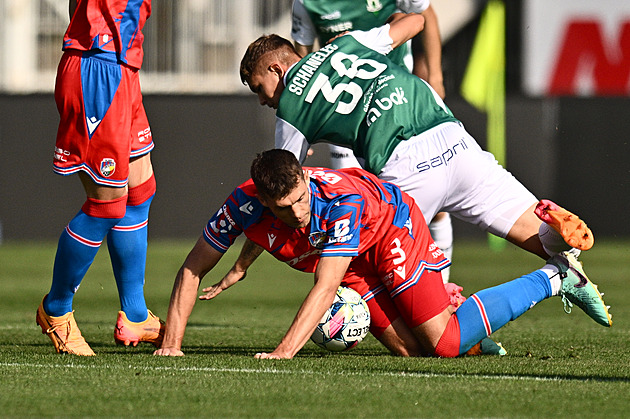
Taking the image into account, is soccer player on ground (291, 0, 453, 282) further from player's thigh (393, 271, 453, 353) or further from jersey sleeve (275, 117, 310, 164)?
player's thigh (393, 271, 453, 353)

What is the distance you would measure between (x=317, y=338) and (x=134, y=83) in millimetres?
1398

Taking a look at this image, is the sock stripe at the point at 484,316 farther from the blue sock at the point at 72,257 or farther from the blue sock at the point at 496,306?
the blue sock at the point at 72,257

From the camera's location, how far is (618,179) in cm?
1399

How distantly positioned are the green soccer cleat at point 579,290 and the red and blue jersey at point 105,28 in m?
2.17

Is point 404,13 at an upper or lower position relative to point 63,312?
upper

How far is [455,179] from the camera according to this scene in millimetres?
5246

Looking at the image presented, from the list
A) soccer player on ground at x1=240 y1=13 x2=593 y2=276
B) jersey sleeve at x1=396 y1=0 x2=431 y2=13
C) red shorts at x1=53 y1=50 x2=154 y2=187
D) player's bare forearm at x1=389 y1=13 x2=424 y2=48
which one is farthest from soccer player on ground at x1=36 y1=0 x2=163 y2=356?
jersey sleeve at x1=396 y1=0 x2=431 y2=13

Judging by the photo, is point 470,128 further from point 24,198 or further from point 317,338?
point 317,338

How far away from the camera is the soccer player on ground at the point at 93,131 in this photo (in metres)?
4.72

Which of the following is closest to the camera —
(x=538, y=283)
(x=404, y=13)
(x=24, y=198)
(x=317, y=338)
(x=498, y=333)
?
(x=317, y=338)

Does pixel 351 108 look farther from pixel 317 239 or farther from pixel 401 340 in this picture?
pixel 401 340

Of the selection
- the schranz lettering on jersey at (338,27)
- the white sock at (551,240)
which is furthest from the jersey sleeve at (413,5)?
the white sock at (551,240)

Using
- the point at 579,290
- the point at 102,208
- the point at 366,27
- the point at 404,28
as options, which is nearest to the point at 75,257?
the point at 102,208

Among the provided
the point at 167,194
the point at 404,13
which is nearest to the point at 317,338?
the point at 404,13
